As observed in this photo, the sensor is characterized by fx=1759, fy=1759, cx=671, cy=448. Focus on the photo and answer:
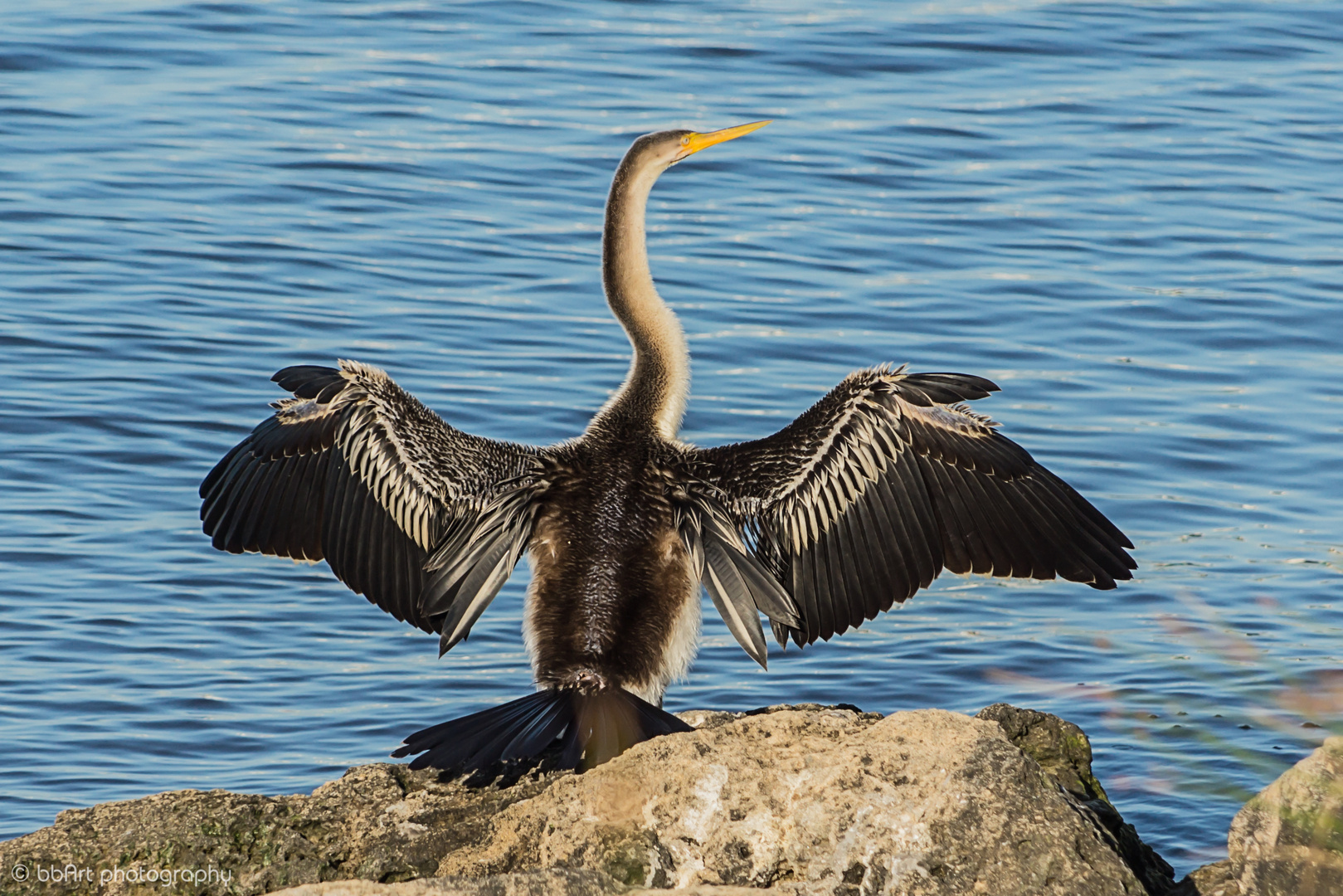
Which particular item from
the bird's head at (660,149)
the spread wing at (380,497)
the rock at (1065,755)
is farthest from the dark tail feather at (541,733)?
the bird's head at (660,149)

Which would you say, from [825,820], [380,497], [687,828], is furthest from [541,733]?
[380,497]

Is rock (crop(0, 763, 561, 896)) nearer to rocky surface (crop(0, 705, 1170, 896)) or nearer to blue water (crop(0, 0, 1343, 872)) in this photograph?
rocky surface (crop(0, 705, 1170, 896))

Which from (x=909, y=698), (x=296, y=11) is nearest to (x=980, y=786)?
(x=909, y=698)

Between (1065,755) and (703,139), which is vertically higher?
(703,139)

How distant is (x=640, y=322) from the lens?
602cm

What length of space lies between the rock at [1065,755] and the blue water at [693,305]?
0.33 meters

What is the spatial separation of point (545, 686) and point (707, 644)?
8.44ft

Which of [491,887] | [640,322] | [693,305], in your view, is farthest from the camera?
[693,305]

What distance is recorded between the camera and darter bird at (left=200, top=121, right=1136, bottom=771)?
5.01 metres

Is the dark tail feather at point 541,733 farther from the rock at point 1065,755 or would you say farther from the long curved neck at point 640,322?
the long curved neck at point 640,322

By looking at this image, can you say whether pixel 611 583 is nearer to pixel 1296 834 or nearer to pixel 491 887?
pixel 491 887

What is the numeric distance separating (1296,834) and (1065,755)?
117 centimetres

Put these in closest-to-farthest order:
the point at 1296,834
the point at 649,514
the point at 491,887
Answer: the point at 491,887
the point at 1296,834
the point at 649,514

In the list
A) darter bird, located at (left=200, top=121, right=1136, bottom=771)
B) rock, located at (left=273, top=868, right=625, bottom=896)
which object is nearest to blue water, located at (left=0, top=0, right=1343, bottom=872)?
darter bird, located at (left=200, top=121, right=1136, bottom=771)
